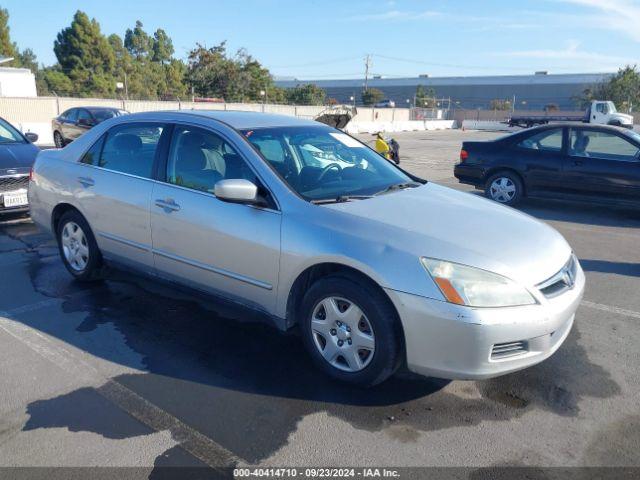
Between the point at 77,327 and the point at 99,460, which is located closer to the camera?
the point at 99,460

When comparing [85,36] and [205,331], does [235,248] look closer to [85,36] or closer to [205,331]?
[205,331]

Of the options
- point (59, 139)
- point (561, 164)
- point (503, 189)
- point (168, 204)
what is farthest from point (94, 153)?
point (59, 139)

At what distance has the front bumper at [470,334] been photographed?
2832 millimetres

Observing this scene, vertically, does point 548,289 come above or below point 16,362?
above

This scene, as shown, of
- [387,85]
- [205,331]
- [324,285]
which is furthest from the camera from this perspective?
[387,85]

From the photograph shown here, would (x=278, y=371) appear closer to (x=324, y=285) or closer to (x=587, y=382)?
(x=324, y=285)

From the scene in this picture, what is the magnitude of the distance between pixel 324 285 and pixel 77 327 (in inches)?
83.9

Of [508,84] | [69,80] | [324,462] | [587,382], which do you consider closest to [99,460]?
[324,462]

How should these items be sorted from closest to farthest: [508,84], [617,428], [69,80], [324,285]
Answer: [617,428], [324,285], [69,80], [508,84]

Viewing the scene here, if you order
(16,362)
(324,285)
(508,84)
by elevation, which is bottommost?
(16,362)

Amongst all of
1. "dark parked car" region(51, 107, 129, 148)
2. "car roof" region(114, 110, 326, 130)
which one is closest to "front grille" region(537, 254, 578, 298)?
"car roof" region(114, 110, 326, 130)

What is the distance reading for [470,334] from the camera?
2826 millimetres

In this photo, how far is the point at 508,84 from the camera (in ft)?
293

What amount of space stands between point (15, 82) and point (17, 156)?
37.7 metres
